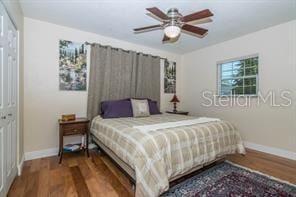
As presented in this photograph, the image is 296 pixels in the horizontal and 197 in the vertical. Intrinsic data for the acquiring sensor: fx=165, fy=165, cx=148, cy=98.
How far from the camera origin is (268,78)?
10.6ft

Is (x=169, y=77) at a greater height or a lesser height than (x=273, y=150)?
greater

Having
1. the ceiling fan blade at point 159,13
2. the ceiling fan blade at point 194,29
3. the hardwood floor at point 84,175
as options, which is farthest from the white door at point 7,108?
the ceiling fan blade at point 194,29

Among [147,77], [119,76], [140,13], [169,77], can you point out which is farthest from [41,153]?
[169,77]

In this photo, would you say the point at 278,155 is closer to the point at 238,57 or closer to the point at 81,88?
the point at 238,57

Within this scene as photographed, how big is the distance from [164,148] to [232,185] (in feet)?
3.43

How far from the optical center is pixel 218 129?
2443 millimetres

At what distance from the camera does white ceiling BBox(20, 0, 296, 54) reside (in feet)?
7.84

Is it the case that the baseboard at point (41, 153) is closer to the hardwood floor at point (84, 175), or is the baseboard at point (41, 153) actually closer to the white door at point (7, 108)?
the hardwood floor at point (84, 175)

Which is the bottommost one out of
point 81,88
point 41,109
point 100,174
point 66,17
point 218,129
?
point 100,174

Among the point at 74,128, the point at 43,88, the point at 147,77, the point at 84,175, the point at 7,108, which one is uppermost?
the point at 147,77

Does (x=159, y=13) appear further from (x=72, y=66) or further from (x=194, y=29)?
(x=72, y=66)

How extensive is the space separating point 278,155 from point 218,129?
5.28ft

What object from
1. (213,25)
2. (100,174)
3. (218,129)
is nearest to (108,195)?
(100,174)

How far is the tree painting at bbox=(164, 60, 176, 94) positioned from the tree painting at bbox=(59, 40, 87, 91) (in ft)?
7.40
